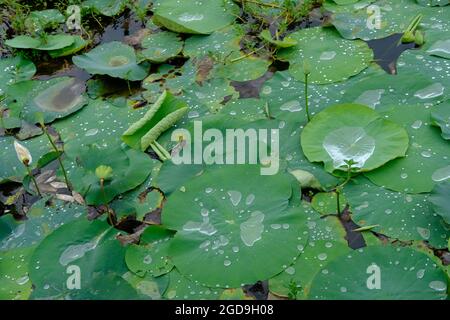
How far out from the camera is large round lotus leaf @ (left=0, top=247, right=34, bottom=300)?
2.09m

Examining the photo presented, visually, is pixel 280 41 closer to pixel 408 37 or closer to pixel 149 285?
pixel 408 37

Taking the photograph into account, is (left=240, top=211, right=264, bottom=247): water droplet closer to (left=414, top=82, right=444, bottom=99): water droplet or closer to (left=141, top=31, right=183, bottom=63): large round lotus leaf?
(left=414, top=82, right=444, bottom=99): water droplet

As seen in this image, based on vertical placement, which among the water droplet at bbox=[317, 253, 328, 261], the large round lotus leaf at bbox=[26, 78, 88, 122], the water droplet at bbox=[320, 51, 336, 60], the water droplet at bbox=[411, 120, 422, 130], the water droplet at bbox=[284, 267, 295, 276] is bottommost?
the water droplet at bbox=[284, 267, 295, 276]

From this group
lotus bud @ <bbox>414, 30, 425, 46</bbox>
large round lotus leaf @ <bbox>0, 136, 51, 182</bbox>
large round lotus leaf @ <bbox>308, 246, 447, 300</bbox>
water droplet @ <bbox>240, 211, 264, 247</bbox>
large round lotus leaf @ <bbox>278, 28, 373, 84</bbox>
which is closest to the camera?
large round lotus leaf @ <bbox>308, 246, 447, 300</bbox>

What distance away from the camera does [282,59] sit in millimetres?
2959

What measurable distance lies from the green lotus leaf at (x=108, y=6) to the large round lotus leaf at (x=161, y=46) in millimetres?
344

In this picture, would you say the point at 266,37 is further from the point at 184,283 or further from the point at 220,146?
the point at 184,283

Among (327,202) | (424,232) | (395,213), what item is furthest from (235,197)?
(424,232)

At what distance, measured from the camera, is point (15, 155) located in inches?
104

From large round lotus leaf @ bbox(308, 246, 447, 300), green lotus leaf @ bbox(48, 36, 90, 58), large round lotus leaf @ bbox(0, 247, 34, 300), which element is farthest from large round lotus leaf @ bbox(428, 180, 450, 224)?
green lotus leaf @ bbox(48, 36, 90, 58)

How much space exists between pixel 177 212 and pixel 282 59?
1123mm

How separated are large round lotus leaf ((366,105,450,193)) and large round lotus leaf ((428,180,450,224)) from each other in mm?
114

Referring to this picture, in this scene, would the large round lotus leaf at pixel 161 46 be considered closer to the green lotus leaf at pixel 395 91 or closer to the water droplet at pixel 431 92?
the green lotus leaf at pixel 395 91

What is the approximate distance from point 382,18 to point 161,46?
1190mm
